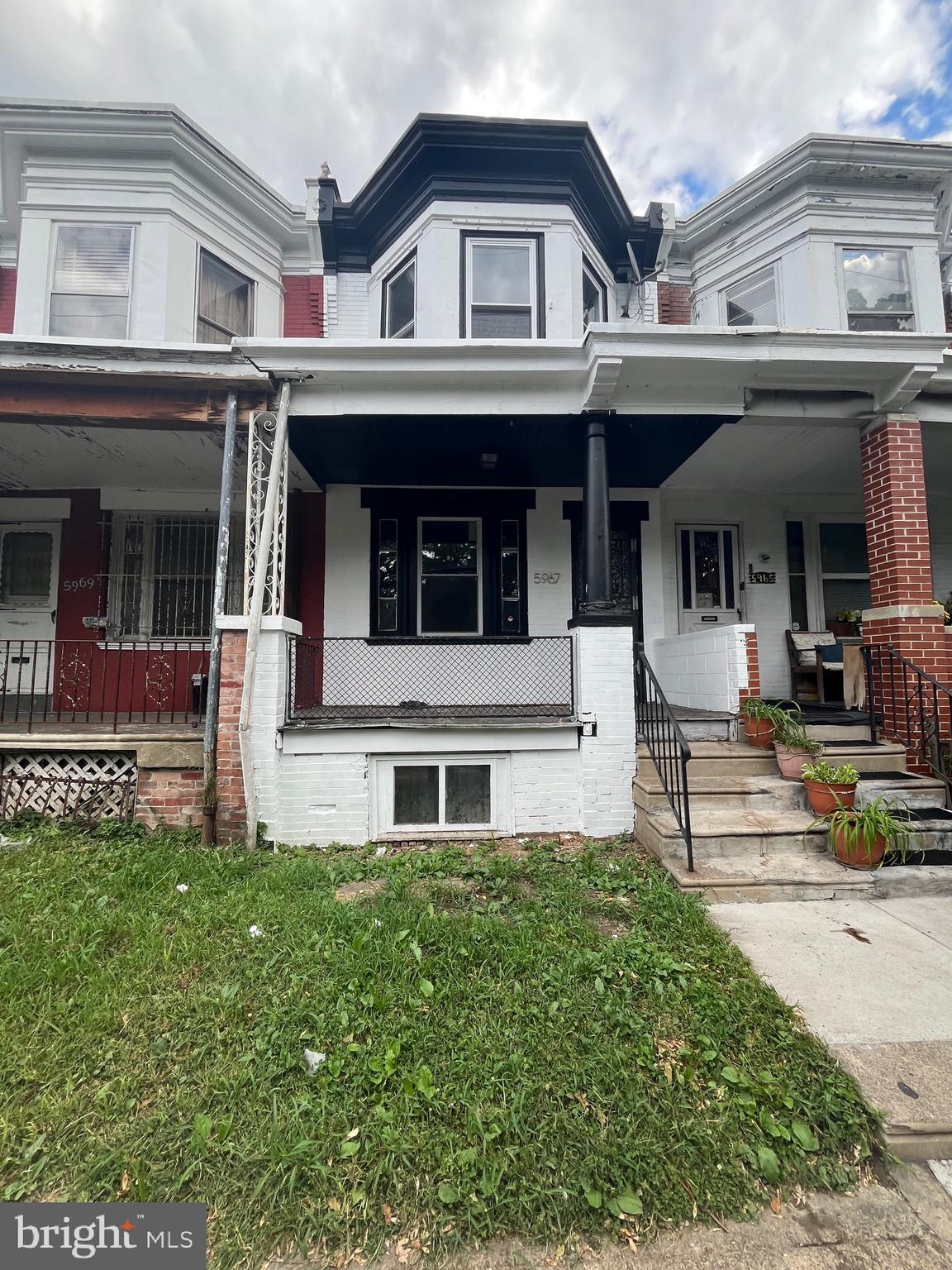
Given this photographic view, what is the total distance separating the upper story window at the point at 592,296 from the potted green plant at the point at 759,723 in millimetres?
4744

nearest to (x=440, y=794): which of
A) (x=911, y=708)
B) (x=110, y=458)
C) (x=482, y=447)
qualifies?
(x=482, y=447)

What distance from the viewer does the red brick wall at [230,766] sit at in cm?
437

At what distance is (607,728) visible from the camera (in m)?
4.69

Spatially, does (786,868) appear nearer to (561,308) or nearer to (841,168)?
(561,308)

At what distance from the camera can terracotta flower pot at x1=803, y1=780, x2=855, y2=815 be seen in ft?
13.0

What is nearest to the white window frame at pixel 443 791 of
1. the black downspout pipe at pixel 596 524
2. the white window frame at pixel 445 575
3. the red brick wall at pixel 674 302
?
the black downspout pipe at pixel 596 524

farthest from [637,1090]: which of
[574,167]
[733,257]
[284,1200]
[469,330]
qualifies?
[733,257]

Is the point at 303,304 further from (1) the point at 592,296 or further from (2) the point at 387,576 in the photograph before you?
(2) the point at 387,576

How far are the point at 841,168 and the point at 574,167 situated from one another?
3.32m

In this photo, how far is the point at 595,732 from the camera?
4.68 metres

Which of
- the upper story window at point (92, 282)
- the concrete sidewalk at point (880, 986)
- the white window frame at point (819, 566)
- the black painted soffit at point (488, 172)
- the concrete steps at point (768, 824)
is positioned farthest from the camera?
the white window frame at point (819, 566)

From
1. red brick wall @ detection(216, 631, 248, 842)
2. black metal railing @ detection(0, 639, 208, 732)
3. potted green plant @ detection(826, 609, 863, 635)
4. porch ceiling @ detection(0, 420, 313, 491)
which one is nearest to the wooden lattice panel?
red brick wall @ detection(216, 631, 248, 842)

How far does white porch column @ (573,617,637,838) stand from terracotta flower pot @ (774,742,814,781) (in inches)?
46.2

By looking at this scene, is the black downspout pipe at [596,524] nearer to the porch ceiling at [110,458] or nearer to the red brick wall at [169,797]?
the porch ceiling at [110,458]
